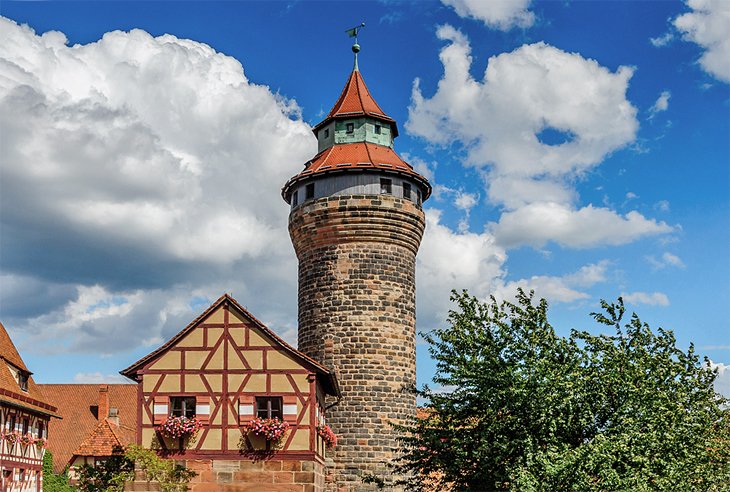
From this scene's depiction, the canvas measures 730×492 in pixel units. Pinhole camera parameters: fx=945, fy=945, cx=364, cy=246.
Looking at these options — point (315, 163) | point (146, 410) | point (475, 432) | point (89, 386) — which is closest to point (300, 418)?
point (146, 410)

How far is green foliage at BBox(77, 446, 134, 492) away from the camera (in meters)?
25.3

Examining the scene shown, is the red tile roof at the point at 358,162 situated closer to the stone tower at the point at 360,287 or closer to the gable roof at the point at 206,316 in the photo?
the stone tower at the point at 360,287

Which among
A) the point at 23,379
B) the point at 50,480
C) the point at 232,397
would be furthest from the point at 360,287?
the point at 50,480

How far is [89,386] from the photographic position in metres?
49.7

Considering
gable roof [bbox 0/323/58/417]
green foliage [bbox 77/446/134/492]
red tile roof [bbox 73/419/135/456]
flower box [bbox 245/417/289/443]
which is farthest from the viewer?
red tile roof [bbox 73/419/135/456]

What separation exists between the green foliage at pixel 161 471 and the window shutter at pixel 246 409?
1856 mm

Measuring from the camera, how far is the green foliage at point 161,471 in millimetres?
24156

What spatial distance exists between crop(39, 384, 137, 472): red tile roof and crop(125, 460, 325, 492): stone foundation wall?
66.1 ft

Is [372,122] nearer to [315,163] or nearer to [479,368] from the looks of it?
[315,163]

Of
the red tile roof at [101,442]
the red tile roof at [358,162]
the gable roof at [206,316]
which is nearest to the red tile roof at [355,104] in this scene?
the red tile roof at [358,162]

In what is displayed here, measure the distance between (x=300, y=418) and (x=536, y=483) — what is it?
27.4 ft

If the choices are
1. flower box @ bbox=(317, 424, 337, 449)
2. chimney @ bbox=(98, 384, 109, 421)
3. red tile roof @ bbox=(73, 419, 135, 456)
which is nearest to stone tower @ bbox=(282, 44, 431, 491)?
flower box @ bbox=(317, 424, 337, 449)

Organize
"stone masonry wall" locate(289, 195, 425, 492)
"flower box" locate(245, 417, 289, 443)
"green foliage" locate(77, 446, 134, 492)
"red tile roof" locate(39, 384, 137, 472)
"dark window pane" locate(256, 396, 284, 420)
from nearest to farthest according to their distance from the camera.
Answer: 1. "flower box" locate(245, 417, 289, 443)
2. "dark window pane" locate(256, 396, 284, 420)
3. "green foliage" locate(77, 446, 134, 492)
4. "stone masonry wall" locate(289, 195, 425, 492)
5. "red tile roof" locate(39, 384, 137, 472)

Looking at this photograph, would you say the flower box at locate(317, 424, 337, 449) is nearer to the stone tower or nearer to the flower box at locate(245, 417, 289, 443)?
the stone tower
